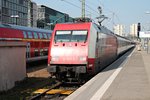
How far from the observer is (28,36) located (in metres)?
24.4

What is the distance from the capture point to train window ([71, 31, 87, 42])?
16281 mm

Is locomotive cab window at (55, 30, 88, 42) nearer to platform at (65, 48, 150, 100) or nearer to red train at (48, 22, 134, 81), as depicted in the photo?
red train at (48, 22, 134, 81)

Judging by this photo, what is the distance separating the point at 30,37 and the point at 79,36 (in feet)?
29.5

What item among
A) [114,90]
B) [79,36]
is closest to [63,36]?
[79,36]

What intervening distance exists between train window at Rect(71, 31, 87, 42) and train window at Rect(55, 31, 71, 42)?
228mm

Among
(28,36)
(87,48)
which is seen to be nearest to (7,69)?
(87,48)

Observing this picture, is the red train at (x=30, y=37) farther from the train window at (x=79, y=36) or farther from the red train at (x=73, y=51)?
the train window at (x=79, y=36)

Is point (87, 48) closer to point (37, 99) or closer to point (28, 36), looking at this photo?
point (37, 99)

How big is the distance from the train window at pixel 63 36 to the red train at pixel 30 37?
4045 mm

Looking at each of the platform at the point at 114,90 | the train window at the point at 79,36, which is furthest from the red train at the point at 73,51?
the platform at the point at 114,90

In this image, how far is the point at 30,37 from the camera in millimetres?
24828

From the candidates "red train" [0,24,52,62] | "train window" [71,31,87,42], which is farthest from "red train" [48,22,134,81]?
"red train" [0,24,52,62]

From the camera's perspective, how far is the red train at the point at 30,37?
2120cm

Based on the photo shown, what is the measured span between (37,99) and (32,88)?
2.90 metres
